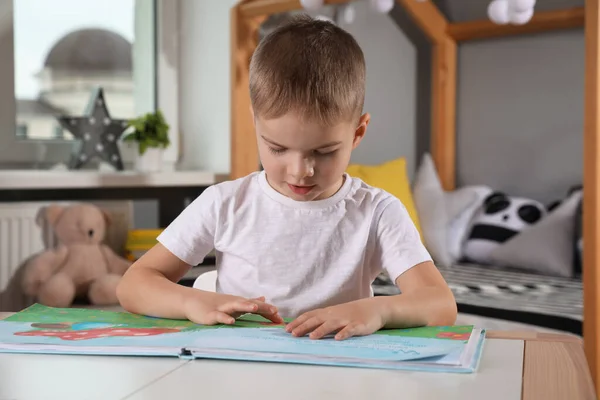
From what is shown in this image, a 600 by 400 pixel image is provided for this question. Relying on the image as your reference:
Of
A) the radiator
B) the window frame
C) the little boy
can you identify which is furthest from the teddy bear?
the little boy

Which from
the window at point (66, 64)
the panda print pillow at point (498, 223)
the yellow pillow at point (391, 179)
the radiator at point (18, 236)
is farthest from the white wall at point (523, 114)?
the radiator at point (18, 236)

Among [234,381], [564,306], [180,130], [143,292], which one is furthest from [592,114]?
[180,130]

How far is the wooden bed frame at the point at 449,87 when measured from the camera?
5.57 ft

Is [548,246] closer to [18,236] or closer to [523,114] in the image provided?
[523,114]

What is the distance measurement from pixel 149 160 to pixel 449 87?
116 centimetres

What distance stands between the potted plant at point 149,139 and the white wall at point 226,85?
233 mm

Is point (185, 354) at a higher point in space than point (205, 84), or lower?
lower

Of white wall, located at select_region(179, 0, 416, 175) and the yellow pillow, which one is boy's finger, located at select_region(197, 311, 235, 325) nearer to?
the yellow pillow

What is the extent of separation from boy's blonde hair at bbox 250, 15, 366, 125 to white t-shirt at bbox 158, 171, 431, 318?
16 centimetres

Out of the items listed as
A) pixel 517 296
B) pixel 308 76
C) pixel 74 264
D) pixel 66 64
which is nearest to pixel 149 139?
pixel 66 64

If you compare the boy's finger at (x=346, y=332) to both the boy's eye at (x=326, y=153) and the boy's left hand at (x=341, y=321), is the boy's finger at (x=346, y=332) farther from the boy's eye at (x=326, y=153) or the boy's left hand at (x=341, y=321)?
the boy's eye at (x=326, y=153)

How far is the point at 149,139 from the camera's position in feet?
8.46

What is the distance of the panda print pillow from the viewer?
99.9 inches

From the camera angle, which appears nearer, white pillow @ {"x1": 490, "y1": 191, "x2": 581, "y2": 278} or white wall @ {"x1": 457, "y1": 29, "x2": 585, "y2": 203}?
white pillow @ {"x1": 490, "y1": 191, "x2": 581, "y2": 278}
